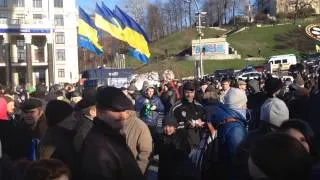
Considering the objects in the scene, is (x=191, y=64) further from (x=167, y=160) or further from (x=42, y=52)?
(x=167, y=160)

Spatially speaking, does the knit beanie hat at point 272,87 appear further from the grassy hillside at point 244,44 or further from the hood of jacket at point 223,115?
the grassy hillside at point 244,44

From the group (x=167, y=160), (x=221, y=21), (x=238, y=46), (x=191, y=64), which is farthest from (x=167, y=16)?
(x=167, y=160)

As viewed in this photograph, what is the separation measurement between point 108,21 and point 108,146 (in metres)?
21.5

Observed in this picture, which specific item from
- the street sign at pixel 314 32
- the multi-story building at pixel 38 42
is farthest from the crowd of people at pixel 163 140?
the multi-story building at pixel 38 42

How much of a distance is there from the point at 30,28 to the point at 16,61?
5325 mm

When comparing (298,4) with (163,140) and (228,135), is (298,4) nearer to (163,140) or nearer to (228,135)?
(163,140)

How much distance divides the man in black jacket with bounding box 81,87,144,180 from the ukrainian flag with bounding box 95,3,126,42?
20339 mm

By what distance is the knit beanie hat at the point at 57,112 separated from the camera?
20.1 feet

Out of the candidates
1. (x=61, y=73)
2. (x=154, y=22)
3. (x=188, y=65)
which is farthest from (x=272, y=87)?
(x=154, y=22)

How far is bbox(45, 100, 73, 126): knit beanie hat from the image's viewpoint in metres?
6.12

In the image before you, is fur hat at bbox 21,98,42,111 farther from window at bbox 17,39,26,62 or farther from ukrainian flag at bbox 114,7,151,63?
window at bbox 17,39,26,62

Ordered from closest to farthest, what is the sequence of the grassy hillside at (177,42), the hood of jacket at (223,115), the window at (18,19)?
the hood of jacket at (223,115) → the window at (18,19) → the grassy hillside at (177,42)

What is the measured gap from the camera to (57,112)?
6168 mm

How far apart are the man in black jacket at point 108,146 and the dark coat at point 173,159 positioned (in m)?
3.23
